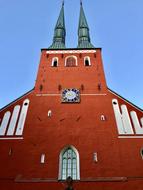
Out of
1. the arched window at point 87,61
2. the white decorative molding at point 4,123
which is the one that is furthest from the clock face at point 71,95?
the white decorative molding at point 4,123

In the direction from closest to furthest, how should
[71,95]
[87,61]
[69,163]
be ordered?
[69,163] → [71,95] → [87,61]

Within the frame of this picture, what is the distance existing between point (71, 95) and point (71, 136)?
3497 millimetres

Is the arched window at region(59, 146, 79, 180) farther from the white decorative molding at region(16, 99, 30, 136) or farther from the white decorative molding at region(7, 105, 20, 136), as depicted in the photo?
the white decorative molding at region(7, 105, 20, 136)

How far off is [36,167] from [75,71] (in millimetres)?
8546

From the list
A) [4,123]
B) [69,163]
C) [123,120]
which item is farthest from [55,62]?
[69,163]

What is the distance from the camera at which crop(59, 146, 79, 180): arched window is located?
42.8ft

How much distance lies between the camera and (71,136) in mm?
14547

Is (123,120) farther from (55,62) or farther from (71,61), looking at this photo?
(55,62)

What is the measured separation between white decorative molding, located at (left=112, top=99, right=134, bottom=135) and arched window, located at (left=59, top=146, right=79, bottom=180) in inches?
123

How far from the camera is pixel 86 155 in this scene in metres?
13.6

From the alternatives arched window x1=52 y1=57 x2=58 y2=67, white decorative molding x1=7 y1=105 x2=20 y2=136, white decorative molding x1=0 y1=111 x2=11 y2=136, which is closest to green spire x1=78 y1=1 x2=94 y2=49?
arched window x1=52 y1=57 x2=58 y2=67

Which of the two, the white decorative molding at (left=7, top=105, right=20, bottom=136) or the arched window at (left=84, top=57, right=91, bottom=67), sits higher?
the arched window at (left=84, top=57, right=91, bottom=67)

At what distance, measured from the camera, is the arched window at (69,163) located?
13032mm

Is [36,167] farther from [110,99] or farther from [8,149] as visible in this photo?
[110,99]
